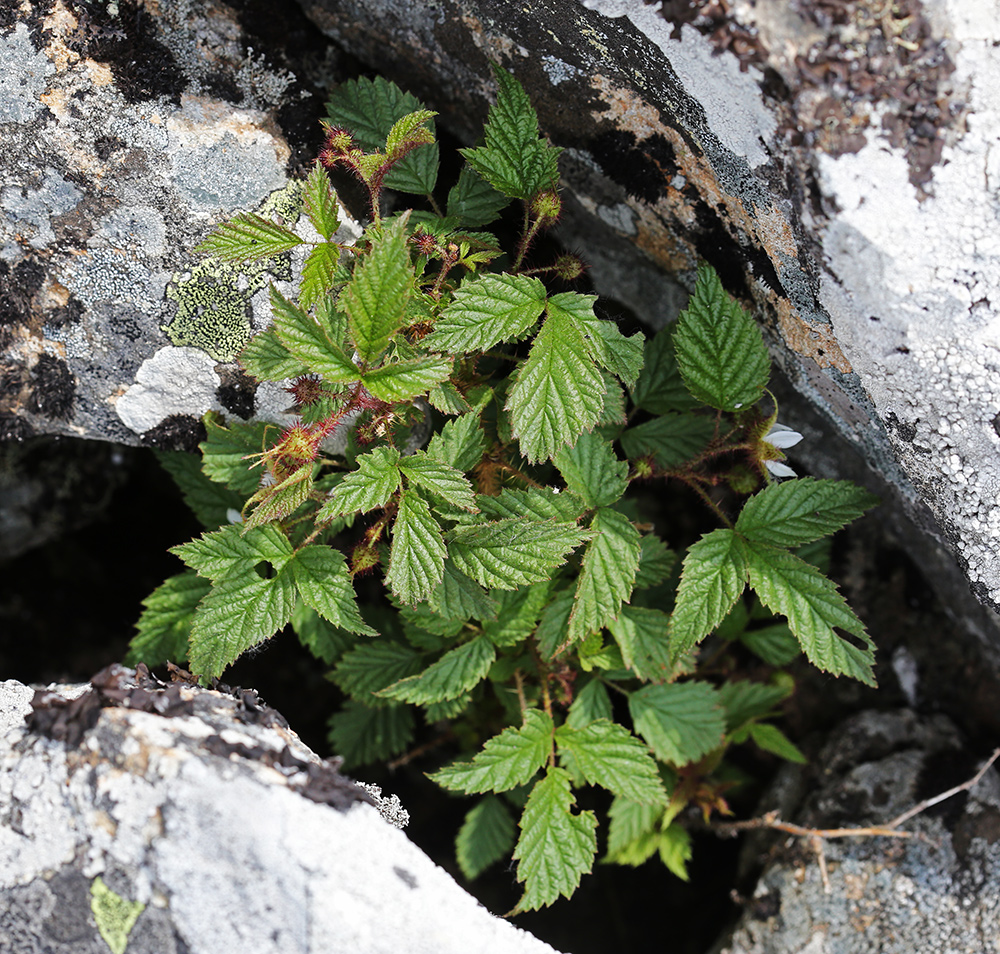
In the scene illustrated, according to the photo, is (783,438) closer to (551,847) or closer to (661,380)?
(661,380)

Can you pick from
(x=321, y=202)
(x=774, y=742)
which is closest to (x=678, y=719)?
(x=774, y=742)

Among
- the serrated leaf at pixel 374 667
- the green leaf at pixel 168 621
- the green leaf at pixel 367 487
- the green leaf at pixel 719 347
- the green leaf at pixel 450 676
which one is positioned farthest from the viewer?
the serrated leaf at pixel 374 667

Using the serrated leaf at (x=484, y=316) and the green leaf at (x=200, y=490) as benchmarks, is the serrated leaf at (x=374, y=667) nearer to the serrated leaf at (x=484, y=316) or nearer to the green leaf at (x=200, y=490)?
the green leaf at (x=200, y=490)

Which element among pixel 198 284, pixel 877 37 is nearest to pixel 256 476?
pixel 198 284

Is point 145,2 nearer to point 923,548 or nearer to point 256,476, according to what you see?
point 256,476

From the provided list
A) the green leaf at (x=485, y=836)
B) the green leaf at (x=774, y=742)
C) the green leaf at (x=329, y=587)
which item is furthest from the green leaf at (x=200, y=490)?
the green leaf at (x=774, y=742)

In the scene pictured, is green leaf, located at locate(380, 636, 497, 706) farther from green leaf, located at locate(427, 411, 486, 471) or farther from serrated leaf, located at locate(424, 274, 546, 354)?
serrated leaf, located at locate(424, 274, 546, 354)
